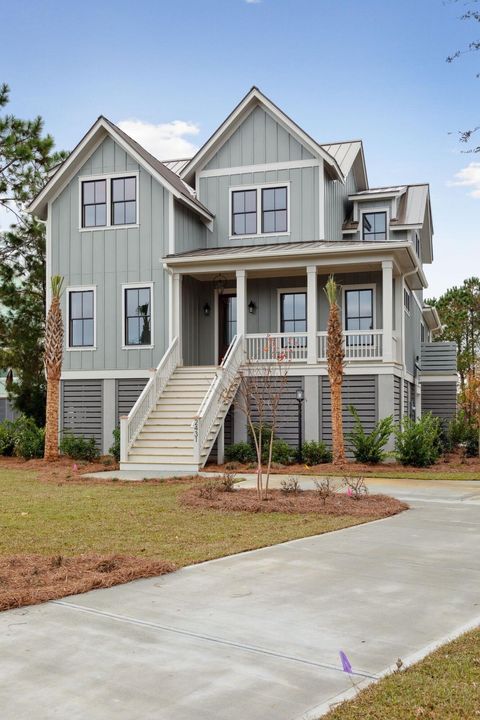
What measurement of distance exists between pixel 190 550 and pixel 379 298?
15.7 m

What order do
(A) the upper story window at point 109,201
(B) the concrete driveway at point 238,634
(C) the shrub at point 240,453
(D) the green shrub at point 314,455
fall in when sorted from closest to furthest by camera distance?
(B) the concrete driveway at point 238,634 → (D) the green shrub at point 314,455 → (C) the shrub at point 240,453 → (A) the upper story window at point 109,201

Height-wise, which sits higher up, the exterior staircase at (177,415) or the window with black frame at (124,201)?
the window with black frame at (124,201)

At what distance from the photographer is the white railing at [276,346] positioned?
69.3 ft

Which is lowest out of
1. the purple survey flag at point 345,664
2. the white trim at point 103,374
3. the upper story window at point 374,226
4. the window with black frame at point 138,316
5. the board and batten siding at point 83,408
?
the purple survey flag at point 345,664

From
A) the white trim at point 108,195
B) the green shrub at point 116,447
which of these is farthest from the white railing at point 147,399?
the white trim at point 108,195

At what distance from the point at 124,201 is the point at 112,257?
1.70 meters

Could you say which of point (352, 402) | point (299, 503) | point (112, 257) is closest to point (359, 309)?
point (352, 402)

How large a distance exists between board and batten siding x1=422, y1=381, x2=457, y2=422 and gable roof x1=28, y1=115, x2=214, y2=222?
37.9ft

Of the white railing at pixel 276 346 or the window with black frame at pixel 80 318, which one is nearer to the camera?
the white railing at pixel 276 346

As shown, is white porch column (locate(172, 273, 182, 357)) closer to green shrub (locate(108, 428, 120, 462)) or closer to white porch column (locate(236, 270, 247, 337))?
white porch column (locate(236, 270, 247, 337))

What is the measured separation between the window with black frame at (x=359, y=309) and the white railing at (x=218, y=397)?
11.7ft

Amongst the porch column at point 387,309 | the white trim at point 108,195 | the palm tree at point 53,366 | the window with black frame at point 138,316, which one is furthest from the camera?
the white trim at point 108,195

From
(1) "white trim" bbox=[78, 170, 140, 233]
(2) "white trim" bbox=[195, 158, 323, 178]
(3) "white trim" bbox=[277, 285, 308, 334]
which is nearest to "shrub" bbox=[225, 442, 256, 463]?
(3) "white trim" bbox=[277, 285, 308, 334]

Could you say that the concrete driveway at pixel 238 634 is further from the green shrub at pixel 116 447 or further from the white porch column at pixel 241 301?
the white porch column at pixel 241 301
